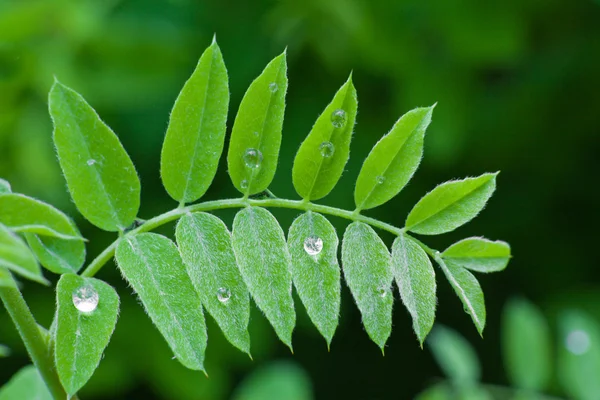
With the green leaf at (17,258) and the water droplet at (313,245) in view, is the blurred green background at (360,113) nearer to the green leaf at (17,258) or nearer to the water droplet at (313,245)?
the water droplet at (313,245)

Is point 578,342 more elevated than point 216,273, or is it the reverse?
point 216,273

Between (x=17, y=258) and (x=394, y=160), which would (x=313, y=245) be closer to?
(x=394, y=160)

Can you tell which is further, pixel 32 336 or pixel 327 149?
pixel 327 149

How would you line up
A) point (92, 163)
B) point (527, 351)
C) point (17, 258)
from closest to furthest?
1. point (17, 258)
2. point (92, 163)
3. point (527, 351)

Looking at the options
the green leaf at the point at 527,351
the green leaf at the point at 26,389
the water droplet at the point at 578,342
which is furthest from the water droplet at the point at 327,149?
the water droplet at the point at 578,342

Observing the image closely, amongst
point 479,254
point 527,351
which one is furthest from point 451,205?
point 527,351

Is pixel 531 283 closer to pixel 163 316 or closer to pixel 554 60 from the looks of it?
pixel 554 60

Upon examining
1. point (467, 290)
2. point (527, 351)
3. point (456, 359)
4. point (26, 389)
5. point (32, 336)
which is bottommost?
point (456, 359)

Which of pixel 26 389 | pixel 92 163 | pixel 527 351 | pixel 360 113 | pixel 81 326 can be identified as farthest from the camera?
pixel 360 113
